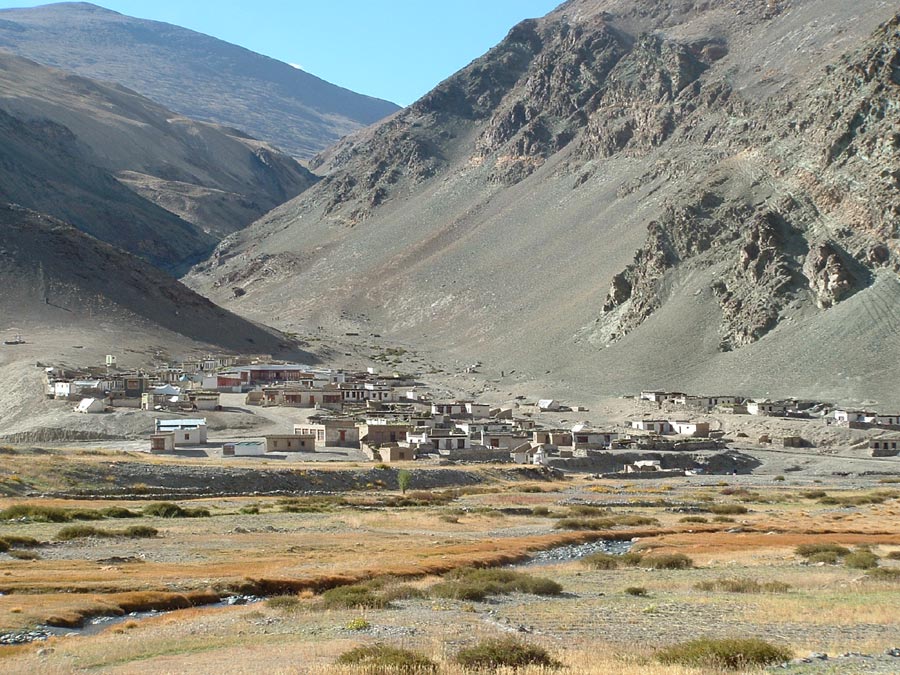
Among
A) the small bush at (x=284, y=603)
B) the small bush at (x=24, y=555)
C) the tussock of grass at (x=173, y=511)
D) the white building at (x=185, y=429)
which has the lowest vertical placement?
the small bush at (x=284, y=603)

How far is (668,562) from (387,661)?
18.4 meters

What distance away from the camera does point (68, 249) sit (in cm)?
15038

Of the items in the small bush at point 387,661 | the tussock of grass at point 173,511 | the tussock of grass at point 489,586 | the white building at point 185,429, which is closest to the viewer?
the small bush at point 387,661

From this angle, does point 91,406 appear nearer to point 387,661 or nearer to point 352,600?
point 352,600

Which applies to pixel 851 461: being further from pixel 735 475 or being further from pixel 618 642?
pixel 618 642

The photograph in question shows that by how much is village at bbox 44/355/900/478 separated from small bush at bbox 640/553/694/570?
1443 inches

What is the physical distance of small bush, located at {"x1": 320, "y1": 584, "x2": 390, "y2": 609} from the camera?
26281mm

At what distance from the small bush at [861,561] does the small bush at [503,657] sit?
17.1 m

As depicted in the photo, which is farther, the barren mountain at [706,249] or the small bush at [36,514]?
the barren mountain at [706,249]

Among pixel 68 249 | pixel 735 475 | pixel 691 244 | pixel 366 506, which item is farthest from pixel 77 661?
→ pixel 68 249

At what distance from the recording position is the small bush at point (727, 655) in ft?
60.2

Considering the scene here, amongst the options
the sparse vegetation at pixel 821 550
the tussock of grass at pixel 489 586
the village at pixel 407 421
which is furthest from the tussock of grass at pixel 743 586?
the village at pixel 407 421

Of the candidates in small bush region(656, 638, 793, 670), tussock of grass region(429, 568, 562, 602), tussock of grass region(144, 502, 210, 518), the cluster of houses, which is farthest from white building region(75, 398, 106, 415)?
small bush region(656, 638, 793, 670)

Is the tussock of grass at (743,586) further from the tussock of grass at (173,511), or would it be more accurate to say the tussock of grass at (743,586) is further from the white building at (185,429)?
the white building at (185,429)
